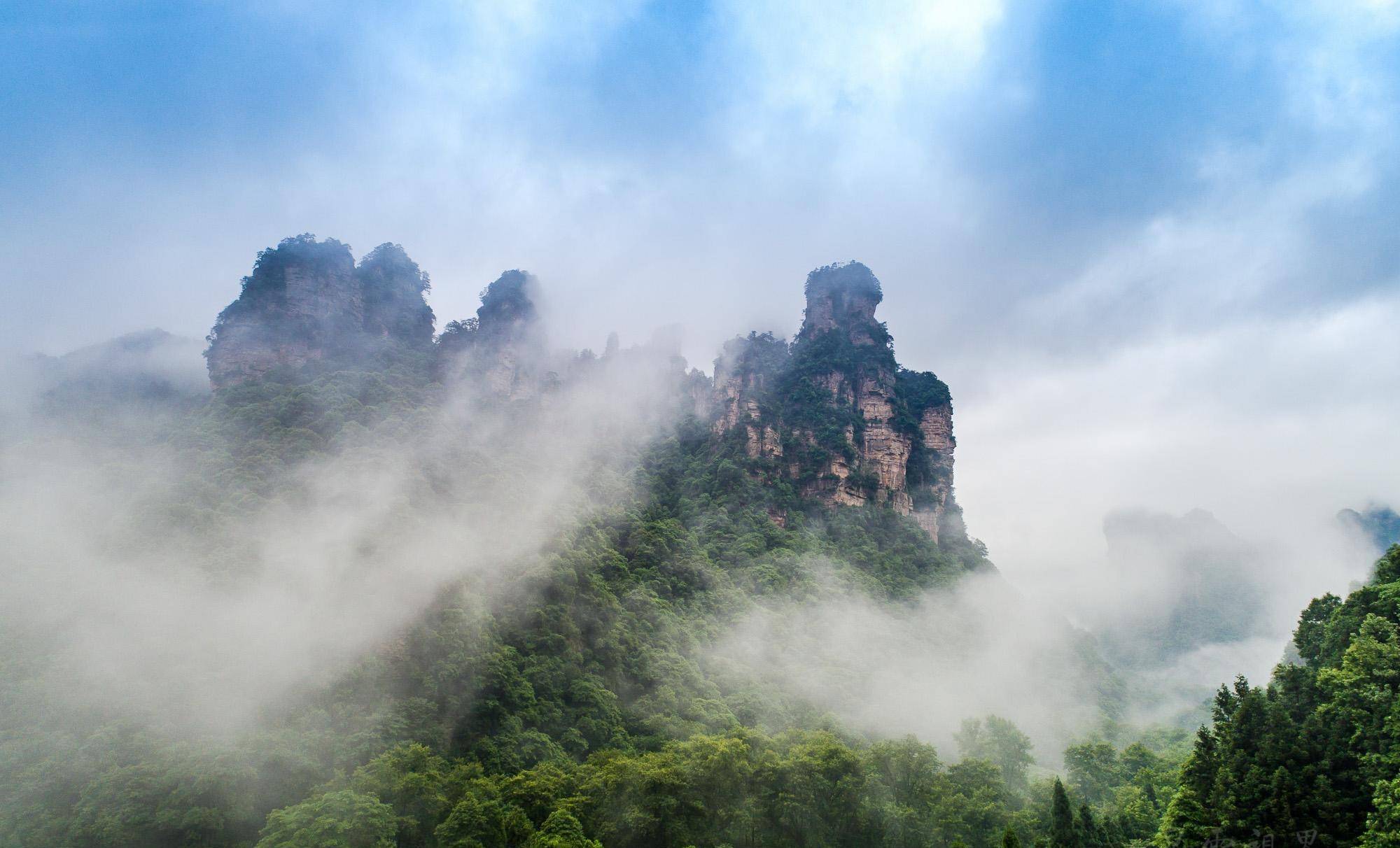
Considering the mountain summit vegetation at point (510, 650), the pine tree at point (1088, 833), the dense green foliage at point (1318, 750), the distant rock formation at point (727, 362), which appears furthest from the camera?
the distant rock formation at point (727, 362)

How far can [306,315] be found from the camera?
7250cm

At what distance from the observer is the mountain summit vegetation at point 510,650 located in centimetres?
2548

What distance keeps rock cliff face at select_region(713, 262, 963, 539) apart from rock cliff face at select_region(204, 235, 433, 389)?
4844cm

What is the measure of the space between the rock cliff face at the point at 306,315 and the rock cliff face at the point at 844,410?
159 feet

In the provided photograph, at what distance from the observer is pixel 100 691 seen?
28984 mm

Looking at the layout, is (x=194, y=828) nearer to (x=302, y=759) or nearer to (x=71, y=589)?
(x=302, y=759)

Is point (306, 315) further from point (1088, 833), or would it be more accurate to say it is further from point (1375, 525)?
point (1375, 525)

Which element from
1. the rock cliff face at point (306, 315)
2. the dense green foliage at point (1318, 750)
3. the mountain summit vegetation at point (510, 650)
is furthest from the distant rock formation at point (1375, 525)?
the rock cliff face at point (306, 315)

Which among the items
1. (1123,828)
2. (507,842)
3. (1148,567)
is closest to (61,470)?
(507,842)

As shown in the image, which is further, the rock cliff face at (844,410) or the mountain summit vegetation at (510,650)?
the rock cliff face at (844,410)

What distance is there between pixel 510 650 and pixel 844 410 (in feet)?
206

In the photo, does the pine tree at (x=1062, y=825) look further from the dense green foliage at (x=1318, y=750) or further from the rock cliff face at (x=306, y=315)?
the rock cliff face at (x=306, y=315)

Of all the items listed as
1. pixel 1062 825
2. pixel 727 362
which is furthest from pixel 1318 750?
pixel 727 362

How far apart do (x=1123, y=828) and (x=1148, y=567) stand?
147076 mm
